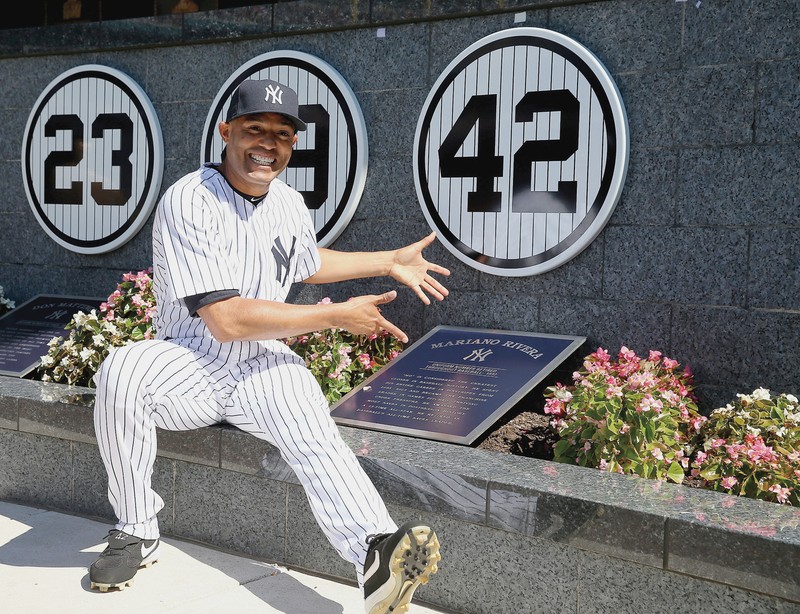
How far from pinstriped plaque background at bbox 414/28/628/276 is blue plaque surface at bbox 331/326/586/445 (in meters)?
0.42

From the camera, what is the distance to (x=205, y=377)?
4020 mm

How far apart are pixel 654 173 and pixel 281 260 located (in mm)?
1896

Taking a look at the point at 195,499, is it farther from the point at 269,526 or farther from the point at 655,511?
the point at 655,511

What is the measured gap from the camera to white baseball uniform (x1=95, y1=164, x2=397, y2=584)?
3799 millimetres

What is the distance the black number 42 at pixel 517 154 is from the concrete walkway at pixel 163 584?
223 centimetres

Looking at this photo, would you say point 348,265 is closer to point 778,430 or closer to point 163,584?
point 163,584

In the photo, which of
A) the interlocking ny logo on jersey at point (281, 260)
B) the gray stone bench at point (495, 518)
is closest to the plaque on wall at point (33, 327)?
the gray stone bench at point (495, 518)

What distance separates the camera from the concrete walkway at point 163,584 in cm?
377

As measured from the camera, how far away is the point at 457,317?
18.6 feet

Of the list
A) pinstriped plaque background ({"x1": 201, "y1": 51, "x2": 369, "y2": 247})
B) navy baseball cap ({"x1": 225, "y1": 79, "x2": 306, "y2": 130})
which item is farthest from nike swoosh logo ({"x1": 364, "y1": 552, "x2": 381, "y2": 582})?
pinstriped plaque background ({"x1": 201, "y1": 51, "x2": 369, "y2": 247})

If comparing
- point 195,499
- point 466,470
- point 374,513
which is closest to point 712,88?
point 466,470

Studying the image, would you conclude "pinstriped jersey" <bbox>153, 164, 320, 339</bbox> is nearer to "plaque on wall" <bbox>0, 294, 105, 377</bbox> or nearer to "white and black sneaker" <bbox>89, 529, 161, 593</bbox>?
"white and black sneaker" <bbox>89, 529, 161, 593</bbox>

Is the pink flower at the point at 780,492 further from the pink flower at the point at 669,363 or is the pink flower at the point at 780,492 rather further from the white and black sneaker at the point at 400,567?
the white and black sneaker at the point at 400,567

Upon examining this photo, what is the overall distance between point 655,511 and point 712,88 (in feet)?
7.58
